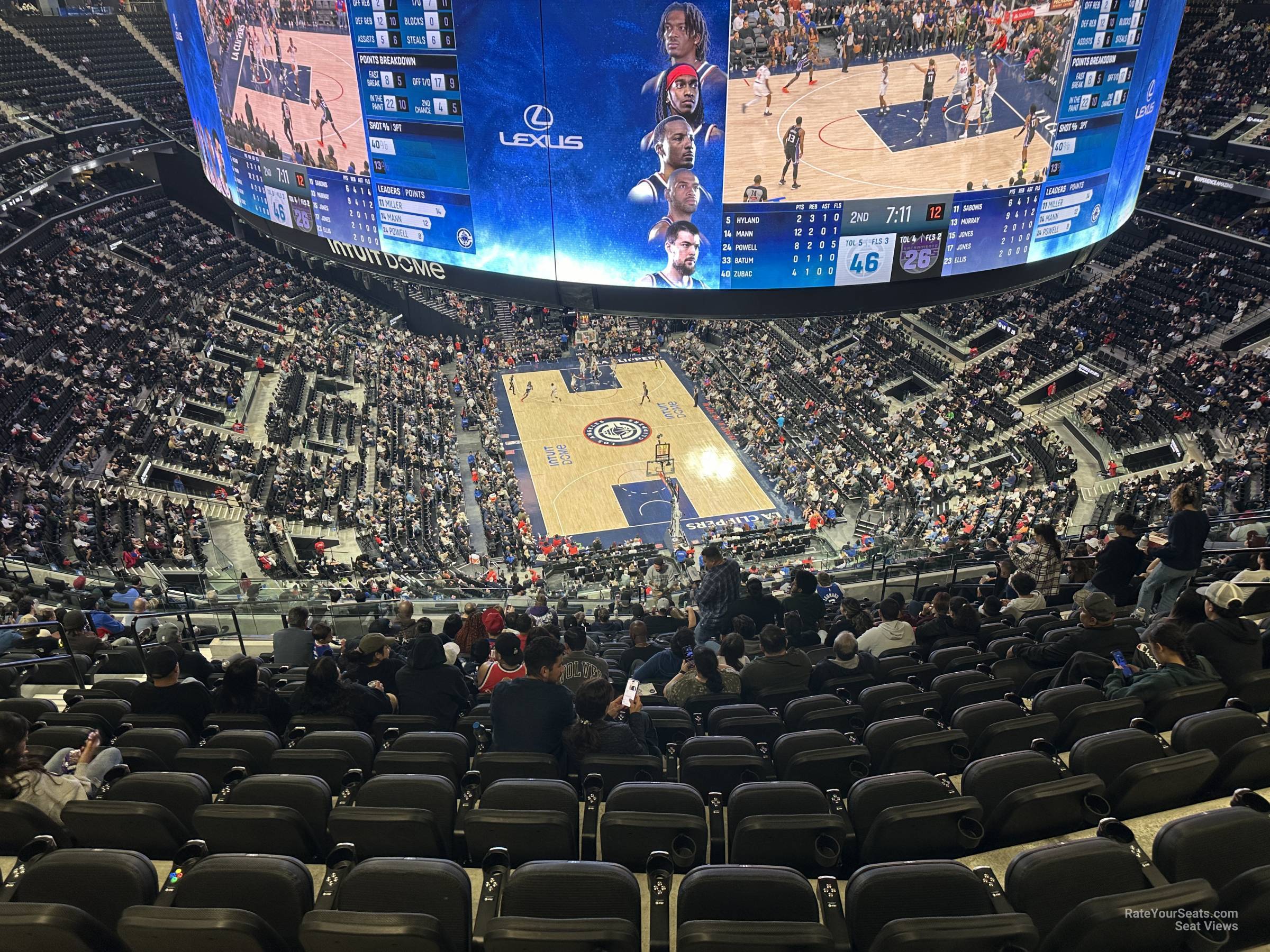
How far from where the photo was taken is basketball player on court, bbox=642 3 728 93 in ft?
35.5

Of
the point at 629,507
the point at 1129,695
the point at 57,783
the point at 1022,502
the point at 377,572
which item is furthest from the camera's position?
the point at 629,507

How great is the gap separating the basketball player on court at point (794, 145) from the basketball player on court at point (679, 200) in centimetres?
129

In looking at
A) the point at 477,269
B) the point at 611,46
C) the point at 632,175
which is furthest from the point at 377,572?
the point at 611,46

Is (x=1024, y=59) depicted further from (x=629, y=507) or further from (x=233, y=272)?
(x=233, y=272)

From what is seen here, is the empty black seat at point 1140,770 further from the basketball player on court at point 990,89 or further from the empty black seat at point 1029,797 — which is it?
the basketball player on court at point 990,89

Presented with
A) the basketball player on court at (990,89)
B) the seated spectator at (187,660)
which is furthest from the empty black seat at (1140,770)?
the basketball player on court at (990,89)

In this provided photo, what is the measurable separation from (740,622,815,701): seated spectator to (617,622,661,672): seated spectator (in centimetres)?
170

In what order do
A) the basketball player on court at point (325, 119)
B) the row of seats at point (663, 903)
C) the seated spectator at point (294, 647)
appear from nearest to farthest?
1. the row of seats at point (663, 903)
2. the seated spectator at point (294, 647)
3. the basketball player on court at point (325, 119)

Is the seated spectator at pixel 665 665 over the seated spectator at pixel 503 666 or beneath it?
beneath

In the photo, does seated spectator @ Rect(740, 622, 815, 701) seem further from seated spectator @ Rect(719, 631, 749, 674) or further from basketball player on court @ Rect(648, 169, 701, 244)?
basketball player on court @ Rect(648, 169, 701, 244)

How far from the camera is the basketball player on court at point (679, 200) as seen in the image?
11.9m

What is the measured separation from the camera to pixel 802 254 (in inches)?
489

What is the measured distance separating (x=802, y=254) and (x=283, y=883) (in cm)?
1121

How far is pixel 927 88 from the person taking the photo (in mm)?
11352
